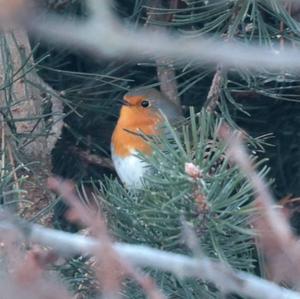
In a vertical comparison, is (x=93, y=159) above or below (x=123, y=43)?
below

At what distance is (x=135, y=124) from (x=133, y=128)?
0.05m

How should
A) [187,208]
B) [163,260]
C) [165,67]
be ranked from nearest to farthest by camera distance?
[163,260] < [187,208] < [165,67]

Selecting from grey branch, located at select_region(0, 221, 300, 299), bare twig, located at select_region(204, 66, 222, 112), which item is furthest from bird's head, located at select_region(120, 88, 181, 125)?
grey branch, located at select_region(0, 221, 300, 299)

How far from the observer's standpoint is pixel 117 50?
0.65m

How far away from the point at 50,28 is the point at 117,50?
2.2 inches

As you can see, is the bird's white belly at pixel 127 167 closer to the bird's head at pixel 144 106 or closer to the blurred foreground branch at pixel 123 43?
the bird's head at pixel 144 106

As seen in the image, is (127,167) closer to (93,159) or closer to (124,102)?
(93,159)

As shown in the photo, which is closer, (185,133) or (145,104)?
(185,133)

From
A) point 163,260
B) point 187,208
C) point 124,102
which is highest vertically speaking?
point 163,260

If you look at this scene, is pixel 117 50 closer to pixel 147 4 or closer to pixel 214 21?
pixel 214 21

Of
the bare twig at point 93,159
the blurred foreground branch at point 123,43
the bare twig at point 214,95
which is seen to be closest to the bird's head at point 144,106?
the bare twig at point 93,159

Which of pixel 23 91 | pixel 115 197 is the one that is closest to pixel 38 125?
pixel 23 91

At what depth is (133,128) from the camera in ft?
7.92

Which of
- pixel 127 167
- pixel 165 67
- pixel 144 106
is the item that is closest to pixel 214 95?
pixel 165 67
